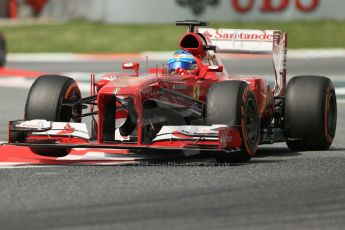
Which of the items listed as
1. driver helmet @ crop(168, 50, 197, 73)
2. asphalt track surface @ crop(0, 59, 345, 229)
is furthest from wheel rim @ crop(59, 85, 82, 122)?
driver helmet @ crop(168, 50, 197, 73)

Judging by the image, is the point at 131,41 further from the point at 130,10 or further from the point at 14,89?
the point at 14,89

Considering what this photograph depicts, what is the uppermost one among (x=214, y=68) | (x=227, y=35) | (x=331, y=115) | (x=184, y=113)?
(x=227, y=35)

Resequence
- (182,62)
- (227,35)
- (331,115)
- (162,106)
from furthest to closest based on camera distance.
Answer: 1. (227,35)
2. (331,115)
3. (182,62)
4. (162,106)

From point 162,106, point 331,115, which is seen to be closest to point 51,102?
point 162,106

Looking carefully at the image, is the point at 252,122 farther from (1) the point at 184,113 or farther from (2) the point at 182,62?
(2) the point at 182,62

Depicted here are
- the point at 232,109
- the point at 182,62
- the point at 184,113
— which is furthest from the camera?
the point at 182,62

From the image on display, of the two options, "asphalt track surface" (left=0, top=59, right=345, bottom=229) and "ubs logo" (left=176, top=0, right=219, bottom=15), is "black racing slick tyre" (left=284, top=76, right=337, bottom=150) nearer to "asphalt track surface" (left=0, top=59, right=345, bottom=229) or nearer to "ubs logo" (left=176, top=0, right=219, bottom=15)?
"asphalt track surface" (left=0, top=59, right=345, bottom=229)

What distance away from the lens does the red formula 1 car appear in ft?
35.5

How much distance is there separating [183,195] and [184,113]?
2.44 metres

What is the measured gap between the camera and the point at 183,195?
905 cm

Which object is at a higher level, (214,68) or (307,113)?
(214,68)

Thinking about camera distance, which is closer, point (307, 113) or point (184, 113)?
point (184, 113)

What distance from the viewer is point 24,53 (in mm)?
36438

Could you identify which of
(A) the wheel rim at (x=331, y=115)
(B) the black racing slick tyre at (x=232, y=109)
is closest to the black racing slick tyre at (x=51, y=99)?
(B) the black racing slick tyre at (x=232, y=109)
